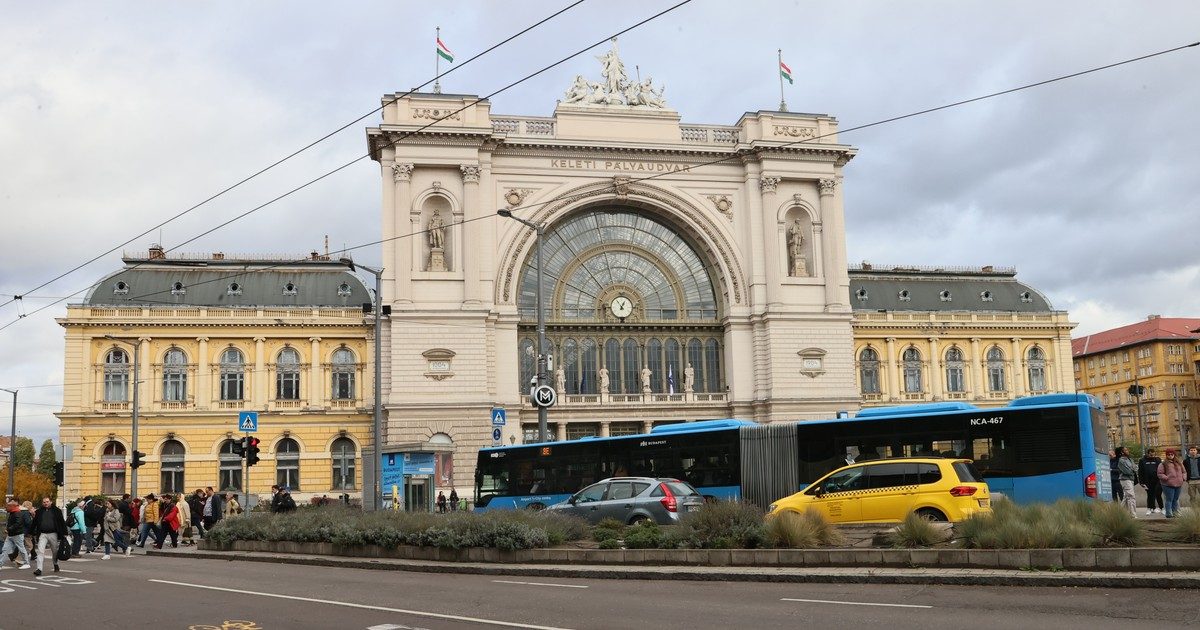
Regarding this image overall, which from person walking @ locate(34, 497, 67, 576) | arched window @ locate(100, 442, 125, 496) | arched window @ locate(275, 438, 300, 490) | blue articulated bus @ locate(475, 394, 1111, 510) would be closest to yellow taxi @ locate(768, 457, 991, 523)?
blue articulated bus @ locate(475, 394, 1111, 510)

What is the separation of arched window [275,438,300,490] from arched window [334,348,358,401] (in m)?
4.03

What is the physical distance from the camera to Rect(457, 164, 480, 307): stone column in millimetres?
56281

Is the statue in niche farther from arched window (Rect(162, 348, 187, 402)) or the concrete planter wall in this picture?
the concrete planter wall

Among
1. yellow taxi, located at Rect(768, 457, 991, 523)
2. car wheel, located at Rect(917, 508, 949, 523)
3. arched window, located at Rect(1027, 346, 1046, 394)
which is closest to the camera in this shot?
yellow taxi, located at Rect(768, 457, 991, 523)

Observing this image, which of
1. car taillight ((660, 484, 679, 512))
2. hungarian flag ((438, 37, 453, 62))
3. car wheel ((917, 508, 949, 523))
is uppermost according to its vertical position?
hungarian flag ((438, 37, 453, 62))

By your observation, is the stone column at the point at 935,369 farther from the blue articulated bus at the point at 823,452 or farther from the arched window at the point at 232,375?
the arched window at the point at 232,375

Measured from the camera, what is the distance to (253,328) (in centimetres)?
6278

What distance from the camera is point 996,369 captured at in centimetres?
7238

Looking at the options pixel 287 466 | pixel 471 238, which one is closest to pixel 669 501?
pixel 471 238

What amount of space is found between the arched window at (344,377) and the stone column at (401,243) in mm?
8993

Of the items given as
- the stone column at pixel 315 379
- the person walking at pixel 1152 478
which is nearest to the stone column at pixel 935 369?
the stone column at pixel 315 379

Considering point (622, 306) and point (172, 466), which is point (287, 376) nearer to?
point (172, 466)

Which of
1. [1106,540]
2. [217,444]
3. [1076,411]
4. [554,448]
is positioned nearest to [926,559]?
[1106,540]

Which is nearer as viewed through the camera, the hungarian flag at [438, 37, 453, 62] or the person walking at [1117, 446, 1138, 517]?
the person walking at [1117, 446, 1138, 517]
